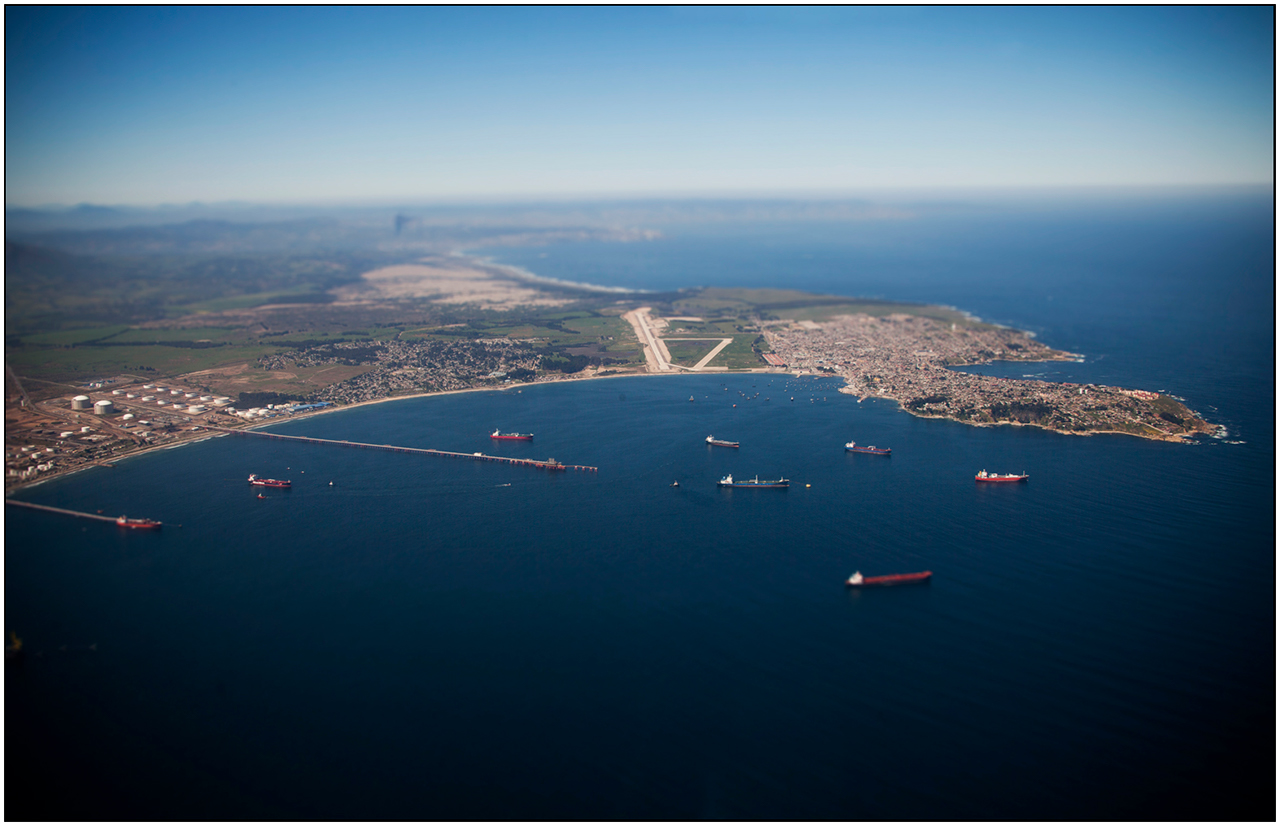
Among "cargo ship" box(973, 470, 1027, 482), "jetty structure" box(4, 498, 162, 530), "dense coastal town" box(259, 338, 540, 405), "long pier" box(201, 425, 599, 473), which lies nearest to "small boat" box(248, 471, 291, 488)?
→ "jetty structure" box(4, 498, 162, 530)

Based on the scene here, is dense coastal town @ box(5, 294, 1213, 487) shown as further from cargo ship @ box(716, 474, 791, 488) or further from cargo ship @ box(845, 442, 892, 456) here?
cargo ship @ box(716, 474, 791, 488)

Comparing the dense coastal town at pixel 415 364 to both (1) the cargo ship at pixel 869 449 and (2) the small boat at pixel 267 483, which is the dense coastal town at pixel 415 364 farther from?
(1) the cargo ship at pixel 869 449

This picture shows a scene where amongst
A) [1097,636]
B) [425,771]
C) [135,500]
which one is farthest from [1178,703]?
[135,500]

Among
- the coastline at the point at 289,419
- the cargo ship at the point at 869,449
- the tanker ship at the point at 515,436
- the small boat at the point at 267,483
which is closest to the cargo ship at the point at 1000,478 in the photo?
the cargo ship at the point at 869,449

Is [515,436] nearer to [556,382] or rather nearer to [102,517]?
[556,382]

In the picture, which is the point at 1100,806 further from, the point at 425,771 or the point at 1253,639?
the point at 425,771

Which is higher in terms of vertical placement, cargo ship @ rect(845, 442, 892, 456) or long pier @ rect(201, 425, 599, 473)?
cargo ship @ rect(845, 442, 892, 456)
